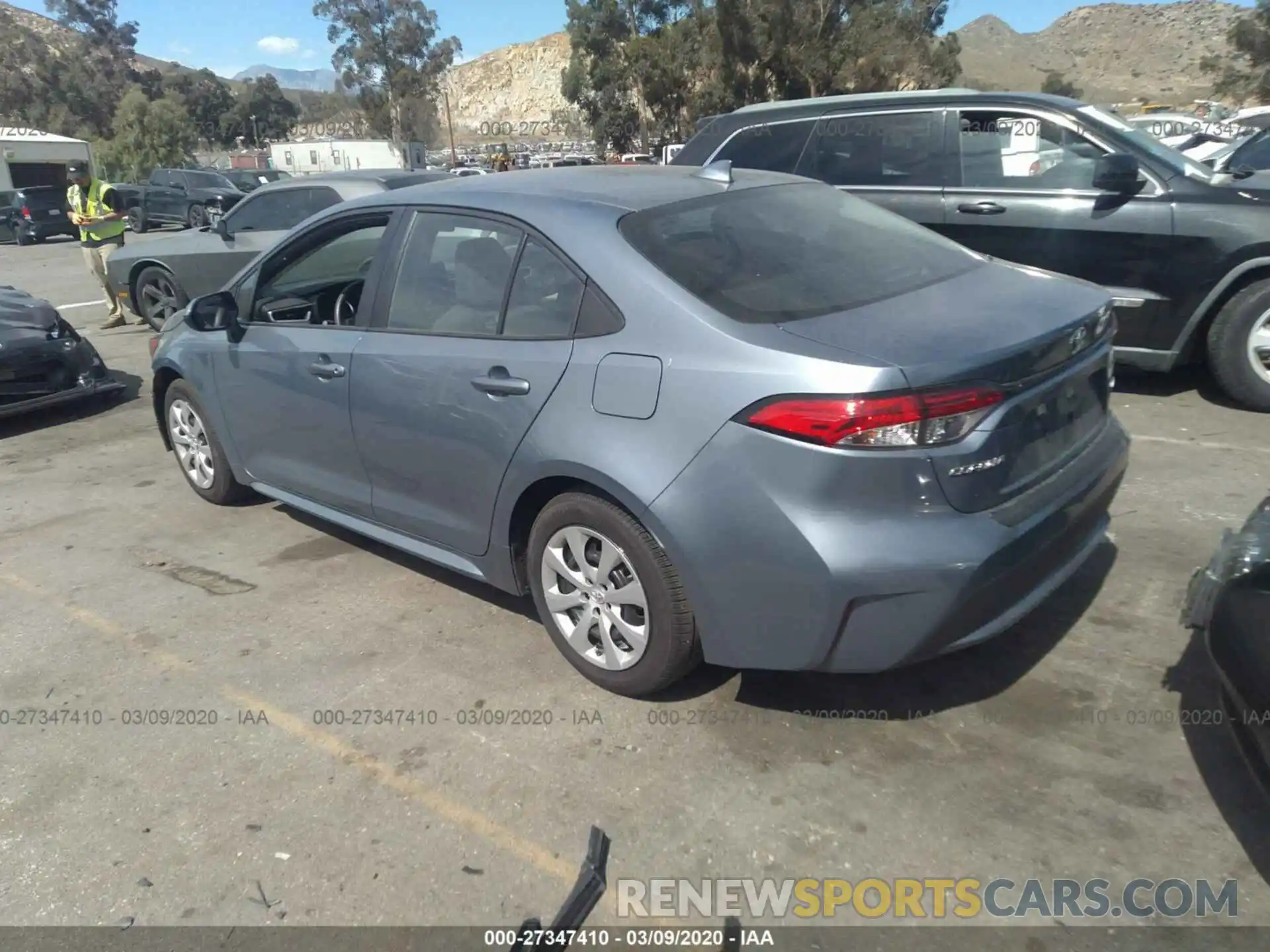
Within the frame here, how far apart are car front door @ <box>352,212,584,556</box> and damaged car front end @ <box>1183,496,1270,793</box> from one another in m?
1.97

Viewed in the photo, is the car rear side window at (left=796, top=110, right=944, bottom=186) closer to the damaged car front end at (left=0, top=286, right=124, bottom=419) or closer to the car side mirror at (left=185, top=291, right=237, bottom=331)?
the car side mirror at (left=185, top=291, right=237, bottom=331)

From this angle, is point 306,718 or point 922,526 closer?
point 922,526

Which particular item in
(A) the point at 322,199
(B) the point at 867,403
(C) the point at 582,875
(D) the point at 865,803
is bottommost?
(D) the point at 865,803

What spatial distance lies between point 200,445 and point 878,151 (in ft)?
15.5

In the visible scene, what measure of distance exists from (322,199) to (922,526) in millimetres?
7442

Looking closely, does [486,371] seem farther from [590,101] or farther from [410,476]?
[590,101]

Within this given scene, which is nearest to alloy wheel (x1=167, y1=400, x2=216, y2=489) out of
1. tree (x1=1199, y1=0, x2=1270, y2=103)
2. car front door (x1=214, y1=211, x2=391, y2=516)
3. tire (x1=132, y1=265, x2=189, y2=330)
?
car front door (x1=214, y1=211, x2=391, y2=516)

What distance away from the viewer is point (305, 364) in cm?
423

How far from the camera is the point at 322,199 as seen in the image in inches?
345

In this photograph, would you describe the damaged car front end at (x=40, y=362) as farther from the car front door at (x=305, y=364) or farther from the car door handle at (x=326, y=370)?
the car door handle at (x=326, y=370)

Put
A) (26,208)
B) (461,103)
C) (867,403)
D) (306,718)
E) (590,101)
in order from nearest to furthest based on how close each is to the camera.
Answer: (867,403) → (306,718) → (26,208) → (590,101) → (461,103)

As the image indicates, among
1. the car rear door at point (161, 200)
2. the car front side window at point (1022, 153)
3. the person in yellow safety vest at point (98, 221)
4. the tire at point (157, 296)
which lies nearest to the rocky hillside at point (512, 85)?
the car rear door at point (161, 200)

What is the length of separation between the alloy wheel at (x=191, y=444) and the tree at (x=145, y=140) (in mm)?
47447

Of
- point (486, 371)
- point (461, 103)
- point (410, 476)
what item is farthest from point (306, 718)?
point (461, 103)
